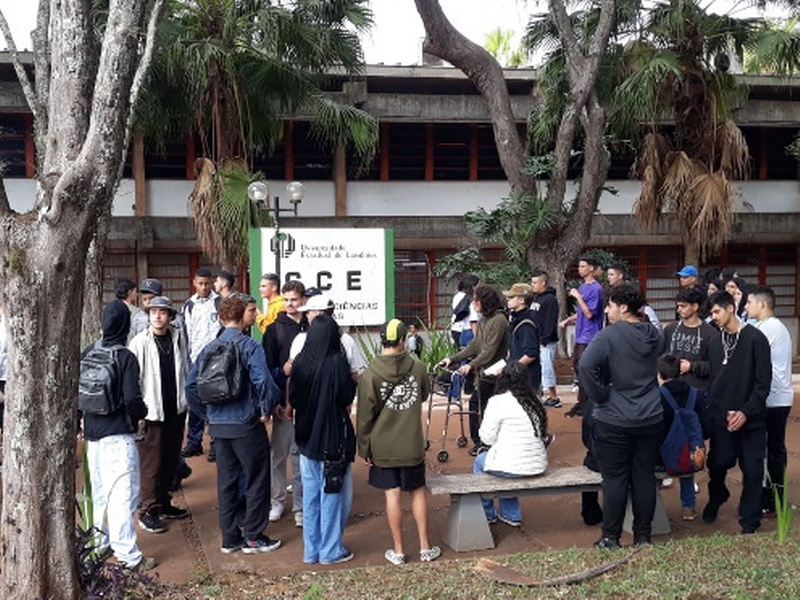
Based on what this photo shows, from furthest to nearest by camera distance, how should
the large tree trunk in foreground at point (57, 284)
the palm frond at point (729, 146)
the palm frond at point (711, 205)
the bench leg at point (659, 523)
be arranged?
the palm frond at point (729, 146) → the palm frond at point (711, 205) → the bench leg at point (659, 523) → the large tree trunk in foreground at point (57, 284)

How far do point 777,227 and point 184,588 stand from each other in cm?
1580

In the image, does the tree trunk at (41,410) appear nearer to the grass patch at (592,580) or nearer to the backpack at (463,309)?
the grass patch at (592,580)

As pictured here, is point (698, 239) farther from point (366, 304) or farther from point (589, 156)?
point (366, 304)

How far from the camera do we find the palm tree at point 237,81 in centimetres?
A: 1251

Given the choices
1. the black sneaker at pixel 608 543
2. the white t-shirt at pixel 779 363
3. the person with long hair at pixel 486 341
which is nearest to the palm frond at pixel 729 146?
the person with long hair at pixel 486 341

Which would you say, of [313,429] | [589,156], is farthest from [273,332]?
[589,156]

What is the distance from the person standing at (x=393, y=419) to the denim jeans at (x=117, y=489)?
1406mm

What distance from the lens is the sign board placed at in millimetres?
9797

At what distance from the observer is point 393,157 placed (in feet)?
57.5

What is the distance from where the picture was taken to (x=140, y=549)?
612 cm

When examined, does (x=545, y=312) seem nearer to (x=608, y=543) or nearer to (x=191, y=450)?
(x=191, y=450)

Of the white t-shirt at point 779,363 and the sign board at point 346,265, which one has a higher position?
the sign board at point 346,265

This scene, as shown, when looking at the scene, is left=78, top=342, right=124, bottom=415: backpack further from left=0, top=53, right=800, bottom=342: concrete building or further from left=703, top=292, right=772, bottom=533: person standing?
left=0, top=53, right=800, bottom=342: concrete building

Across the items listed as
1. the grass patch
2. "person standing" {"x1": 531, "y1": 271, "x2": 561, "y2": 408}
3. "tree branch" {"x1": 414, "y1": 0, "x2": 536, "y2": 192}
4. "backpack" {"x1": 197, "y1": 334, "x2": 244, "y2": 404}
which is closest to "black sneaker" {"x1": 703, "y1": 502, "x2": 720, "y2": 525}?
the grass patch
